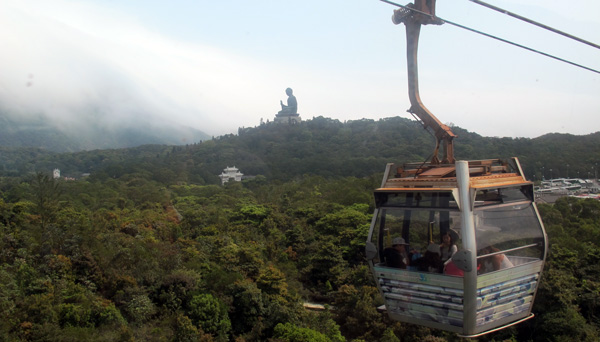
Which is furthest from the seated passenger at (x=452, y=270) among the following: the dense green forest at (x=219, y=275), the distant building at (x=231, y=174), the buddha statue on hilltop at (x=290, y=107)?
the buddha statue on hilltop at (x=290, y=107)

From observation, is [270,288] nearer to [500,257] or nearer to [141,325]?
[141,325]

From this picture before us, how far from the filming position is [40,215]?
59.0 feet

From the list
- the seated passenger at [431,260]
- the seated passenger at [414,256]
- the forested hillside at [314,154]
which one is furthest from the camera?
the forested hillside at [314,154]

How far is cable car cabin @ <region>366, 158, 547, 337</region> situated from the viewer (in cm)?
407

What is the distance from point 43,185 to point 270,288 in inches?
372

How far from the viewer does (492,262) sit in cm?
417

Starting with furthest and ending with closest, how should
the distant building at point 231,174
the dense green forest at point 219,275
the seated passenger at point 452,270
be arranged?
the distant building at point 231,174
the dense green forest at point 219,275
the seated passenger at point 452,270

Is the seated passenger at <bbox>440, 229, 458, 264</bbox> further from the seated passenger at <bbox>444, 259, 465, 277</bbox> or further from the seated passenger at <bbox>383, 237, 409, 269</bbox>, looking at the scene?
the seated passenger at <bbox>383, 237, 409, 269</bbox>

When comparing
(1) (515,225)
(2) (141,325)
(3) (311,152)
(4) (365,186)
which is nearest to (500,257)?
(1) (515,225)

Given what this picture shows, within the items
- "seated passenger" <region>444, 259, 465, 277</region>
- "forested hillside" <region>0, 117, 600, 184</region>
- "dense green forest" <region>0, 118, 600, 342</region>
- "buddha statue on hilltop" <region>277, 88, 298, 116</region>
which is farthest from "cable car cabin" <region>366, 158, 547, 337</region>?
"buddha statue on hilltop" <region>277, 88, 298, 116</region>

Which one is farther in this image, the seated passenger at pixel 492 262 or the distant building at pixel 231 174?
the distant building at pixel 231 174

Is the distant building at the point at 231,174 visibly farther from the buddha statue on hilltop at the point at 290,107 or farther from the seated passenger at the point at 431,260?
the seated passenger at the point at 431,260

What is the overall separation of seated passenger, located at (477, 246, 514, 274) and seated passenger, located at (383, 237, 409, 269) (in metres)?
0.72

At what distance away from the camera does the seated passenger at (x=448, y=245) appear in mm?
4270
